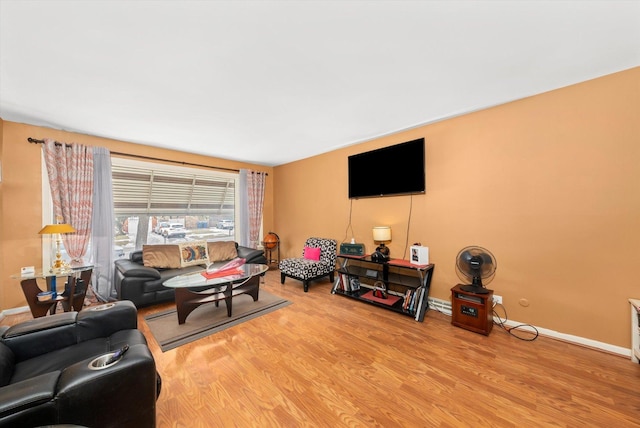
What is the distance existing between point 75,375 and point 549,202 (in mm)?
3771

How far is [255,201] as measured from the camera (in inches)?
207

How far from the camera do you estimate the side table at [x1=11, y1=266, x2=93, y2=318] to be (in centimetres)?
247

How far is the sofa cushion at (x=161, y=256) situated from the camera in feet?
11.7

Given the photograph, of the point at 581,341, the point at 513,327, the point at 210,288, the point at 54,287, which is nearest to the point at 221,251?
the point at 210,288

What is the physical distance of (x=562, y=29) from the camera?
5.08ft

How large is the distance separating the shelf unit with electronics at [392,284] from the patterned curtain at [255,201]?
2.38 m

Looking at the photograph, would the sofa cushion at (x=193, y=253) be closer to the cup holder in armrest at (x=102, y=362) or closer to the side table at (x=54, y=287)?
the side table at (x=54, y=287)

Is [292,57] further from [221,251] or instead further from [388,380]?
[221,251]

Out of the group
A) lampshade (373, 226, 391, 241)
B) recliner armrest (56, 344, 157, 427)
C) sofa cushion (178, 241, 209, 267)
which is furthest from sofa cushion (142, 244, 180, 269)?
lampshade (373, 226, 391, 241)

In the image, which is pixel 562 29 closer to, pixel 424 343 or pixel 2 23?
pixel 424 343

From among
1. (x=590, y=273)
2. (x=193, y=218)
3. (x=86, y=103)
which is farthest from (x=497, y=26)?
(x=193, y=218)

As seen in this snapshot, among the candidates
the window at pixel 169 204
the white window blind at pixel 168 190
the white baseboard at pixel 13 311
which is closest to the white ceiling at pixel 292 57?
the white window blind at pixel 168 190

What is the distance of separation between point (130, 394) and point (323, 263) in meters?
3.10

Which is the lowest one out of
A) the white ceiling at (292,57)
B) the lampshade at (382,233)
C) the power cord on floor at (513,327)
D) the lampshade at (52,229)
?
the power cord on floor at (513,327)
